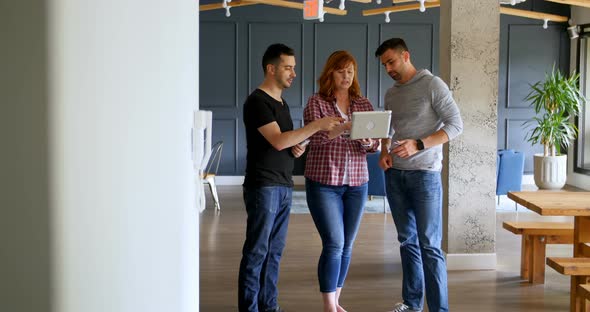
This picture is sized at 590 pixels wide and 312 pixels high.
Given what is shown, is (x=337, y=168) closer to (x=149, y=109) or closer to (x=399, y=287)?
(x=399, y=287)

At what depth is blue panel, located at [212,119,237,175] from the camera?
13.3m

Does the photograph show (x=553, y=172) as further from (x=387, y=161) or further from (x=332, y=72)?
(x=332, y=72)

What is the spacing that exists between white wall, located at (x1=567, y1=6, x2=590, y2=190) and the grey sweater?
30.3 feet

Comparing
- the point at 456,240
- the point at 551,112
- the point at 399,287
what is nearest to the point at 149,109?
the point at 399,287

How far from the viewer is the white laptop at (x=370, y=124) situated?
3.87 metres

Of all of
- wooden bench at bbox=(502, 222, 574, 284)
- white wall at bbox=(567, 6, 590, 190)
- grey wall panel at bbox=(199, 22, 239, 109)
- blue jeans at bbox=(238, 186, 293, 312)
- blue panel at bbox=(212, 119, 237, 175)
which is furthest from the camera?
blue panel at bbox=(212, 119, 237, 175)

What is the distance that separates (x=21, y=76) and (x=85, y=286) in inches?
5.2

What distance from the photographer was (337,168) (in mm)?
4137

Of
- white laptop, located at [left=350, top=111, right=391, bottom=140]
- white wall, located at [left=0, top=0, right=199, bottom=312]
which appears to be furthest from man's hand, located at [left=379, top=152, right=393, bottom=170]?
white wall, located at [left=0, top=0, right=199, bottom=312]

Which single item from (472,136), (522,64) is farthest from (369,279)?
(522,64)

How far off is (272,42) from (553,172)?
17.1ft

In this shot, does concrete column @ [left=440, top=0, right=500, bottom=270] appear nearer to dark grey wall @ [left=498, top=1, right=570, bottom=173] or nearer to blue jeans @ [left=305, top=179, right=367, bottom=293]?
blue jeans @ [left=305, top=179, right=367, bottom=293]

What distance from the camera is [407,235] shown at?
14.0 feet

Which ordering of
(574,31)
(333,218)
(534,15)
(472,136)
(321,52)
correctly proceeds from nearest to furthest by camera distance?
(333,218)
(472,136)
(534,15)
(574,31)
(321,52)
